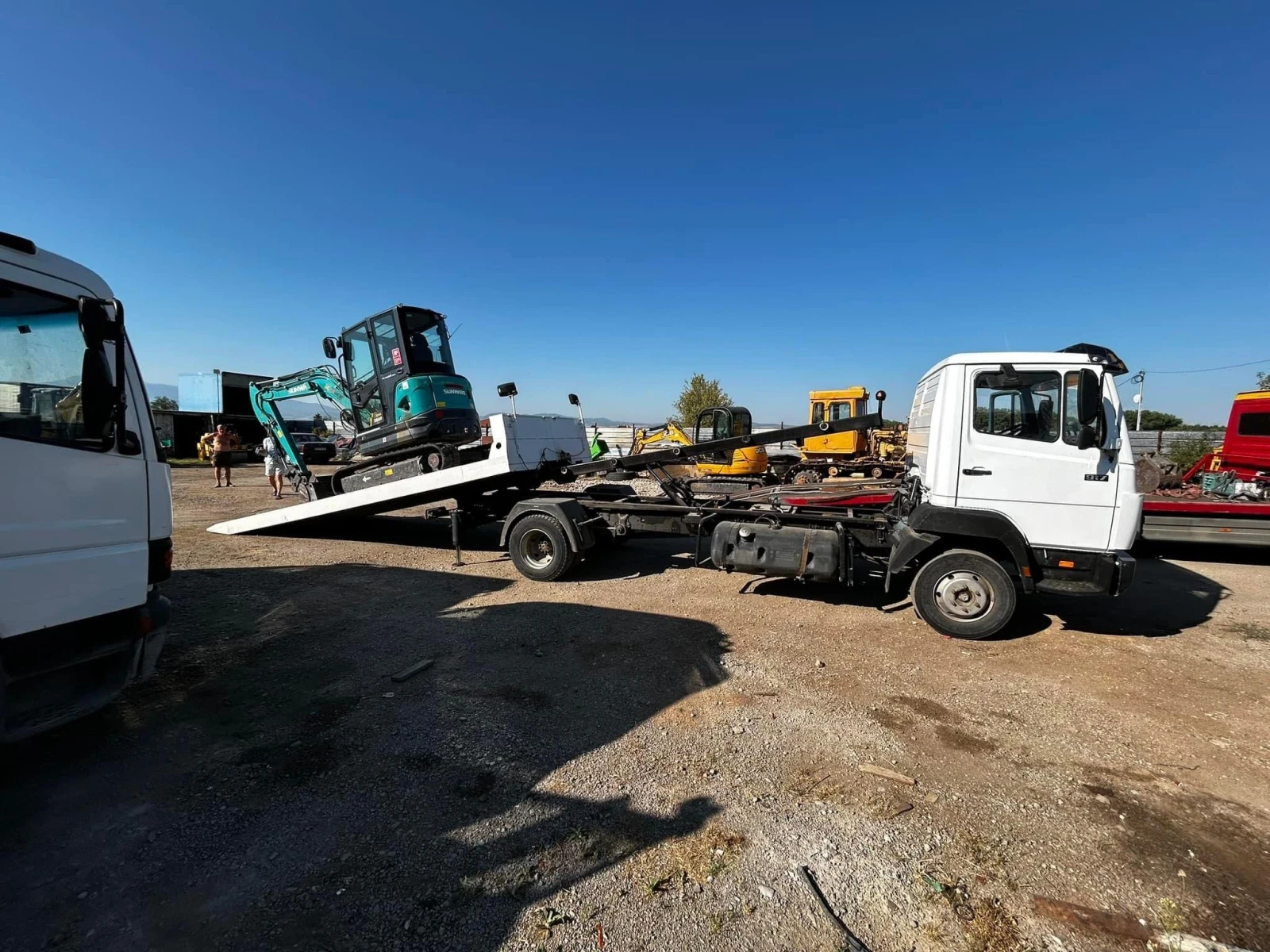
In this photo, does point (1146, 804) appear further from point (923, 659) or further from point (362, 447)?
point (362, 447)

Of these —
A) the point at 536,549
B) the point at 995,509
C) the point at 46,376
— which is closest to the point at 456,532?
the point at 536,549

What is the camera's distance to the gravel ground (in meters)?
2.17

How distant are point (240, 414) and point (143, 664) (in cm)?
2983

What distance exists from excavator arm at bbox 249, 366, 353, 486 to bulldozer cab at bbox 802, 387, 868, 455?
1278 cm

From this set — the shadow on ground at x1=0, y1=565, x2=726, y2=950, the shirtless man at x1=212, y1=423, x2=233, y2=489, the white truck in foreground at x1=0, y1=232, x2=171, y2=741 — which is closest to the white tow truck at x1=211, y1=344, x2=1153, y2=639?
the shadow on ground at x1=0, y1=565, x2=726, y2=950

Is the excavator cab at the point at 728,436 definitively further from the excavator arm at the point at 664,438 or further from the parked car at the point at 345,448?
the parked car at the point at 345,448

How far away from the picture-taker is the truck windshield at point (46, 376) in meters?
2.64

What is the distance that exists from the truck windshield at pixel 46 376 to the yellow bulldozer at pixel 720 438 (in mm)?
10347

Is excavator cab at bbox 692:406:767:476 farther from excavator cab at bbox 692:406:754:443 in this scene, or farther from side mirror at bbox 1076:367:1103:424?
side mirror at bbox 1076:367:1103:424

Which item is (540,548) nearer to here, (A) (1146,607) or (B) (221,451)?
(A) (1146,607)

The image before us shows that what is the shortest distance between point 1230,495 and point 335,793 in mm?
12399

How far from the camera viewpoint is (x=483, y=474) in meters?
7.15

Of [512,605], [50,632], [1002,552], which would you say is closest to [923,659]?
[1002,552]

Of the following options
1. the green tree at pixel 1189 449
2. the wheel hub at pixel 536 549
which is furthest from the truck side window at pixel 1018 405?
the green tree at pixel 1189 449
